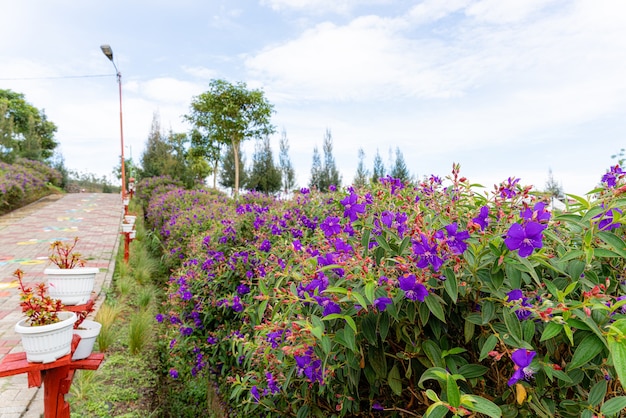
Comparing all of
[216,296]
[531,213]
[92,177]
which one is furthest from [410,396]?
[92,177]

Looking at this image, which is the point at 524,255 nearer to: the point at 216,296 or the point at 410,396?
the point at 410,396

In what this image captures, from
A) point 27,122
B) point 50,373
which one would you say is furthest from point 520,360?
point 27,122

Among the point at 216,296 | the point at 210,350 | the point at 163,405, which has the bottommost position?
the point at 163,405

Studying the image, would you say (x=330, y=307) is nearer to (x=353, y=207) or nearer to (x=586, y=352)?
(x=353, y=207)

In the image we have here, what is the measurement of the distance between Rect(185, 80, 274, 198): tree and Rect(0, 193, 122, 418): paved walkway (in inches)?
242

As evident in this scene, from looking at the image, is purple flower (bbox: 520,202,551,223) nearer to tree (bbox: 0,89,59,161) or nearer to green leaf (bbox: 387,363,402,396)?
green leaf (bbox: 387,363,402,396)

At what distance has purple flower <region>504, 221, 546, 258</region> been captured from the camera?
78cm

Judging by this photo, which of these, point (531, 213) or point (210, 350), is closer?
point (531, 213)

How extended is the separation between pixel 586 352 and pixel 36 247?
30.7 ft

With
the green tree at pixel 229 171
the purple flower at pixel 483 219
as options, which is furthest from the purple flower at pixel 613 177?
the green tree at pixel 229 171

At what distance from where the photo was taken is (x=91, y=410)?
106 inches

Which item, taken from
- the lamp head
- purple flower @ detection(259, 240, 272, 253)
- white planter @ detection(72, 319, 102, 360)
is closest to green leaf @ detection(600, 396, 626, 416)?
purple flower @ detection(259, 240, 272, 253)

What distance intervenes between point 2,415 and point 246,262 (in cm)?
186

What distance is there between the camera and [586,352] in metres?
0.74
